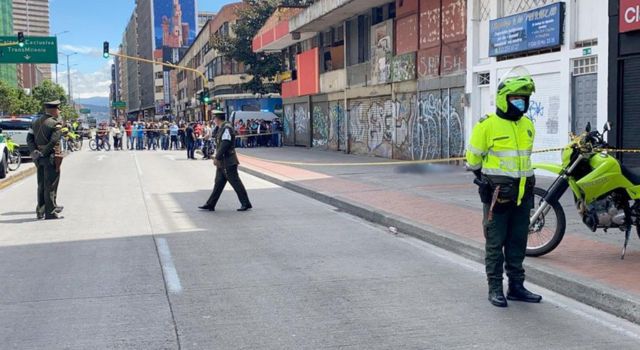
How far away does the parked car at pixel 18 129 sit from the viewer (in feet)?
86.2

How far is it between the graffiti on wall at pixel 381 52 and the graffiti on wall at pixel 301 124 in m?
9.03

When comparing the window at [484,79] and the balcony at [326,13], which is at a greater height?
the balcony at [326,13]

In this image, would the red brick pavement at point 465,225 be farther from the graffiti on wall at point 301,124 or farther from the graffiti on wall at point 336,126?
the graffiti on wall at point 301,124

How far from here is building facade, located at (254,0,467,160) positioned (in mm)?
20109

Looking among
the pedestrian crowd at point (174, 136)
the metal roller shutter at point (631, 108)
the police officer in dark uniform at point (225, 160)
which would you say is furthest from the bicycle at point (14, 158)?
the metal roller shutter at point (631, 108)

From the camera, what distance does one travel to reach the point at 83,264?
7812 millimetres

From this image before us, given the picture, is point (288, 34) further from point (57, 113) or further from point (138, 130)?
point (57, 113)

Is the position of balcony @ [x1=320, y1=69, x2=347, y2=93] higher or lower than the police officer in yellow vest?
higher

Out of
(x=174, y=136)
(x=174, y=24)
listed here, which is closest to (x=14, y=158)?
(x=174, y=136)

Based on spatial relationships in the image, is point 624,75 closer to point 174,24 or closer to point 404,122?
point 404,122

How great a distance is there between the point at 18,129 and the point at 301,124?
14.1 meters

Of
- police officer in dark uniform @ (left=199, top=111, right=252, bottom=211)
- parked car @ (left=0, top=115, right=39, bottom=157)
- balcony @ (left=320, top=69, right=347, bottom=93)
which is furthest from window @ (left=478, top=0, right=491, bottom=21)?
parked car @ (left=0, top=115, right=39, bottom=157)

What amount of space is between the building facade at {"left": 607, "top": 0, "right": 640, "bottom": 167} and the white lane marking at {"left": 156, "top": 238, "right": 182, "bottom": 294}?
345 inches

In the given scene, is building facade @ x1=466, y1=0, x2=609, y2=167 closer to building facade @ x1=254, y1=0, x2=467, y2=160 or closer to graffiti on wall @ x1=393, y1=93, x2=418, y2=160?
building facade @ x1=254, y1=0, x2=467, y2=160
